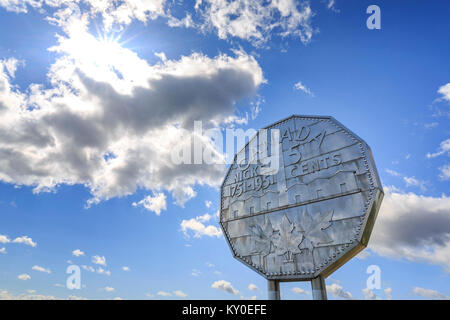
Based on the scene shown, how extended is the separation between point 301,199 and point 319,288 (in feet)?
14.7

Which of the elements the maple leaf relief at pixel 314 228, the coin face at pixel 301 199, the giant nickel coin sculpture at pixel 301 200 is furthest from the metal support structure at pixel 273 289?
the maple leaf relief at pixel 314 228

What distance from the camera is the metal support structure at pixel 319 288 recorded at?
12.9m

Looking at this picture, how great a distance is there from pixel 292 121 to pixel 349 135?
3947 mm

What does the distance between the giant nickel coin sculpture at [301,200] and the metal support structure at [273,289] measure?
3.0 inches

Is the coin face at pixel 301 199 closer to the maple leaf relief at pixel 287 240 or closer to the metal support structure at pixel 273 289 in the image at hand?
the maple leaf relief at pixel 287 240

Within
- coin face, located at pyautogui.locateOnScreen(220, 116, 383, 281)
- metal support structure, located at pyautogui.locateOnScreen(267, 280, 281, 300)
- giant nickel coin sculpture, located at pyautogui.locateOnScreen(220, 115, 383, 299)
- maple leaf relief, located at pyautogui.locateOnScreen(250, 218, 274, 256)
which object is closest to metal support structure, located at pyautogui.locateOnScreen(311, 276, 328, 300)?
giant nickel coin sculpture, located at pyautogui.locateOnScreen(220, 115, 383, 299)

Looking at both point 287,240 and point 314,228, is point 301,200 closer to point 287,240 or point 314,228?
point 314,228

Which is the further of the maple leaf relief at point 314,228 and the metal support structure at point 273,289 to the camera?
the metal support structure at point 273,289

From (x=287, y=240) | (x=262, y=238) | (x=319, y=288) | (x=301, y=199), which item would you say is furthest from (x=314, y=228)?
(x=262, y=238)

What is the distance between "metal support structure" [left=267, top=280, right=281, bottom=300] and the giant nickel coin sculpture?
75 millimetres

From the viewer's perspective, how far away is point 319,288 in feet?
42.5

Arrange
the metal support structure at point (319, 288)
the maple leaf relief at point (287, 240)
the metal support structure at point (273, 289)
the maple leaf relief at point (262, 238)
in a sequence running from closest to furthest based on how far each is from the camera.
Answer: the metal support structure at point (319, 288) < the maple leaf relief at point (287, 240) < the metal support structure at point (273, 289) < the maple leaf relief at point (262, 238)
